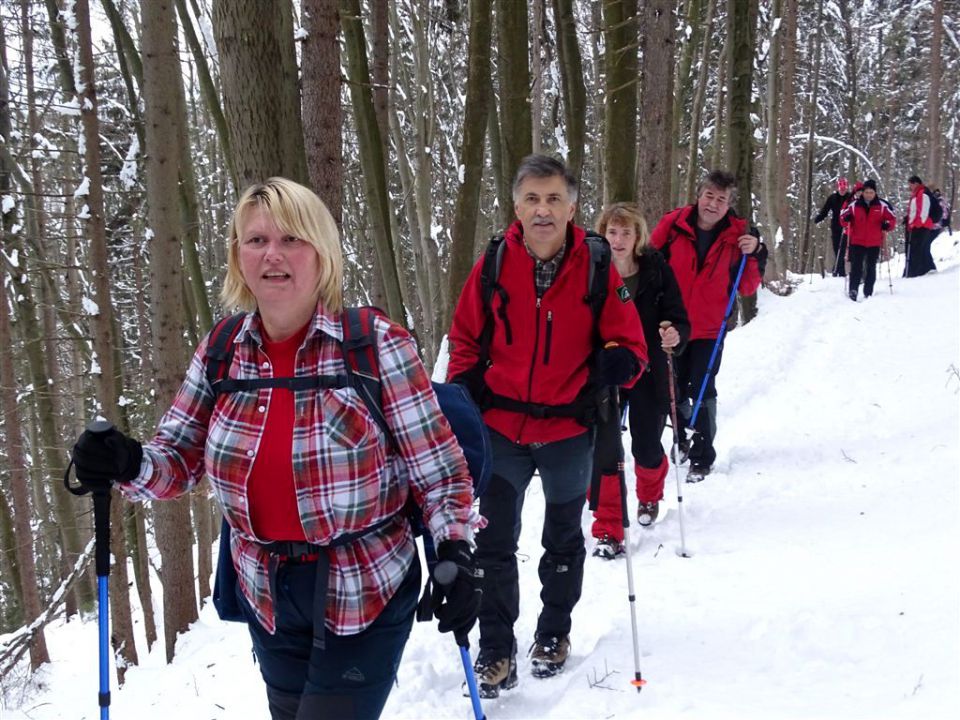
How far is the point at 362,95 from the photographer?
9016 mm

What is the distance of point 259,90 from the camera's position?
4.66 metres

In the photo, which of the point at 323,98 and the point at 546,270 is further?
the point at 323,98

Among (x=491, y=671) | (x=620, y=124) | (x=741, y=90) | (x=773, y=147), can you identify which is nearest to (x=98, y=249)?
(x=620, y=124)

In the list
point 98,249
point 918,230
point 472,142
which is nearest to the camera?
point 472,142

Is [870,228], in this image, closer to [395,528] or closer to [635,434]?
[635,434]

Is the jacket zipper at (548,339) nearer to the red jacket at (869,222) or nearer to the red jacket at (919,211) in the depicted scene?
the red jacket at (869,222)

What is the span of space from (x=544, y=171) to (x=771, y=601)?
277 centimetres

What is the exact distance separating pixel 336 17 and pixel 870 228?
1200cm

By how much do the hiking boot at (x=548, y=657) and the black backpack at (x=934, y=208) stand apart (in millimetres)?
16889

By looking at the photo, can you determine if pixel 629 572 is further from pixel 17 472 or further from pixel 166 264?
pixel 17 472

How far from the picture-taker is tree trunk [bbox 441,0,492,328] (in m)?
8.09

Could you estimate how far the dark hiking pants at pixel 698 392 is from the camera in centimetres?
670

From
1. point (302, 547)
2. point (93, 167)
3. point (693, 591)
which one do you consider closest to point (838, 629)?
point (693, 591)

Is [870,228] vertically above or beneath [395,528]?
above
